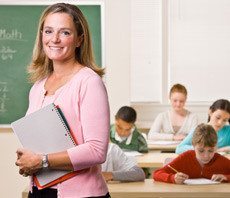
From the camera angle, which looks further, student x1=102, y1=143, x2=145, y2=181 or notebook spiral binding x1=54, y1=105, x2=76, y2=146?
student x1=102, y1=143, x2=145, y2=181

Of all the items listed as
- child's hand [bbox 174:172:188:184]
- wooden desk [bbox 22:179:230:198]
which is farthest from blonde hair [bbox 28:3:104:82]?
child's hand [bbox 174:172:188:184]

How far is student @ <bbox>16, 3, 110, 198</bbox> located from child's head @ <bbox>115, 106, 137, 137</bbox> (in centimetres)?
387

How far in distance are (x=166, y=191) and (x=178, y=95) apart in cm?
327

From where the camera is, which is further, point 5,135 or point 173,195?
point 5,135

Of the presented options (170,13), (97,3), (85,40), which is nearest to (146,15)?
(170,13)

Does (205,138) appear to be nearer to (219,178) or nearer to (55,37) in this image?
(219,178)

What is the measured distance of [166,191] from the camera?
3574mm

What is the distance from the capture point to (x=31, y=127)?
1.86 metres

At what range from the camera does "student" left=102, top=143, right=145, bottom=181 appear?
3.88m

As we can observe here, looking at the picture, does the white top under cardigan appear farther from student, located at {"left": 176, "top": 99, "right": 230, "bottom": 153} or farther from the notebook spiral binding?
the notebook spiral binding

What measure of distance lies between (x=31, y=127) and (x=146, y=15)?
18.1 ft

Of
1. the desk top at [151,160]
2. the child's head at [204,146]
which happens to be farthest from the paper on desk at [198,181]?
the desk top at [151,160]

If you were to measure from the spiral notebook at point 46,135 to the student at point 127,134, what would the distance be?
3.94 m

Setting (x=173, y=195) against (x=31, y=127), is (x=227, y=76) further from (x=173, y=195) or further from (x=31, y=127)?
(x=31, y=127)
